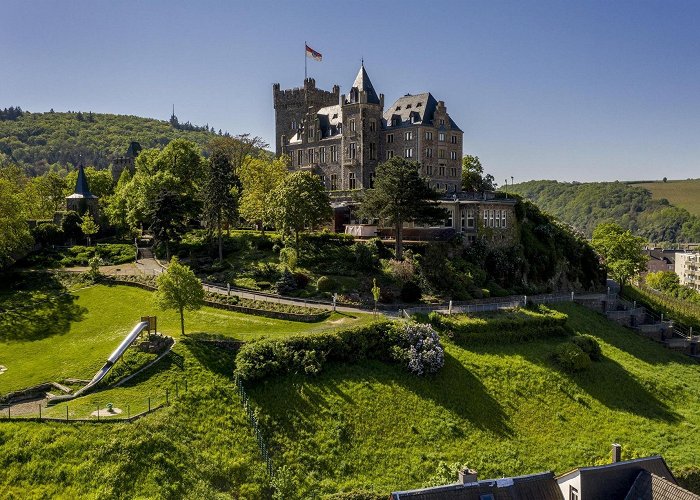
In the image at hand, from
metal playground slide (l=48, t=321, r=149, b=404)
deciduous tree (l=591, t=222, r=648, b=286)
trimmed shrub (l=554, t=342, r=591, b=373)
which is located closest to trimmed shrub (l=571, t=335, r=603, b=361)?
trimmed shrub (l=554, t=342, r=591, b=373)

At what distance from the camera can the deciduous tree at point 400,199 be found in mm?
52344

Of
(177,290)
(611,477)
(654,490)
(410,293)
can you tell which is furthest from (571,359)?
(177,290)

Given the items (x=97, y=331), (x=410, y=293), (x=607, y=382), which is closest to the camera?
(x=607, y=382)

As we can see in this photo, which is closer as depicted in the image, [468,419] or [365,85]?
[468,419]

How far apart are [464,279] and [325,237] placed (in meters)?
14.9

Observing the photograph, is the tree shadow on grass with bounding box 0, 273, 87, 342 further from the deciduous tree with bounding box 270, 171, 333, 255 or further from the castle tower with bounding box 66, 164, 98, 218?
the deciduous tree with bounding box 270, 171, 333, 255

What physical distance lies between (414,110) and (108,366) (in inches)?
1968

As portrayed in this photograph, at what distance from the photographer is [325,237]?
2346 inches

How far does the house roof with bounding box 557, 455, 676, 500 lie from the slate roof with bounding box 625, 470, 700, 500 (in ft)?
0.85

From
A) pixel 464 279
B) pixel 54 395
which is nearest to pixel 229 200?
pixel 464 279

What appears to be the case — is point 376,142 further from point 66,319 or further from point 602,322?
point 66,319

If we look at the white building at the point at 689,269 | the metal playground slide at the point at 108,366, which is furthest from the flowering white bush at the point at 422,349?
the white building at the point at 689,269

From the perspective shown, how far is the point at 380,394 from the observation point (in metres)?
34.9

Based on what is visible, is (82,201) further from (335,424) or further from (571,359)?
(571,359)
